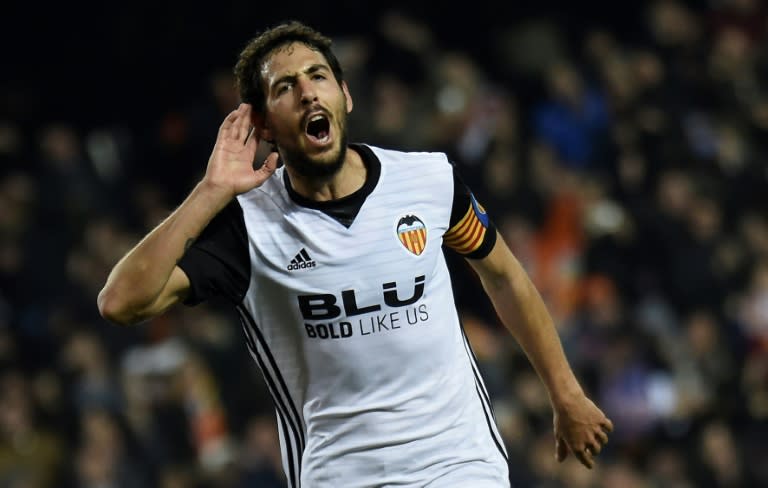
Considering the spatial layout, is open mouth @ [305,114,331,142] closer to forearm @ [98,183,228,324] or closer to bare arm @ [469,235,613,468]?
forearm @ [98,183,228,324]

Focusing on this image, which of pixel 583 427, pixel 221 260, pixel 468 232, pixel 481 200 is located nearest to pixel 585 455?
pixel 583 427

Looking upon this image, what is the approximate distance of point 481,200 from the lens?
9109mm

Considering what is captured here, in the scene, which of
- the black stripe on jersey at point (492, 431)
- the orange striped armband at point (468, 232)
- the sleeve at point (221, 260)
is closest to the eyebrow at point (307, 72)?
the sleeve at point (221, 260)

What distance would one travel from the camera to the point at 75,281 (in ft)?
31.2

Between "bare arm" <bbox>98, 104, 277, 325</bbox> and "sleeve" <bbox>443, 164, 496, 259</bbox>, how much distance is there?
0.58 metres

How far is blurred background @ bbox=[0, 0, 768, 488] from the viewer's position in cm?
852

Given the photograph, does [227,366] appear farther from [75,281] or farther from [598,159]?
[598,159]

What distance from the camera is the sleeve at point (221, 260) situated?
3.57 meters

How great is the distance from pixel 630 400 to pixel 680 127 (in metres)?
2.46

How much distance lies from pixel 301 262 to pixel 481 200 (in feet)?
18.1

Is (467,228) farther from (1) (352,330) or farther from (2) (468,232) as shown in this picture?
(1) (352,330)

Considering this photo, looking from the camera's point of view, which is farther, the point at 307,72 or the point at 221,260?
the point at 307,72

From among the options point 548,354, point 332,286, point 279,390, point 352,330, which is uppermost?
point 332,286

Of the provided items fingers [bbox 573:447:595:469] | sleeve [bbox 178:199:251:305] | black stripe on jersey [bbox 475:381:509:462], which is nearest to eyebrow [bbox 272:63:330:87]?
sleeve [bbox 178:199:251:305]
